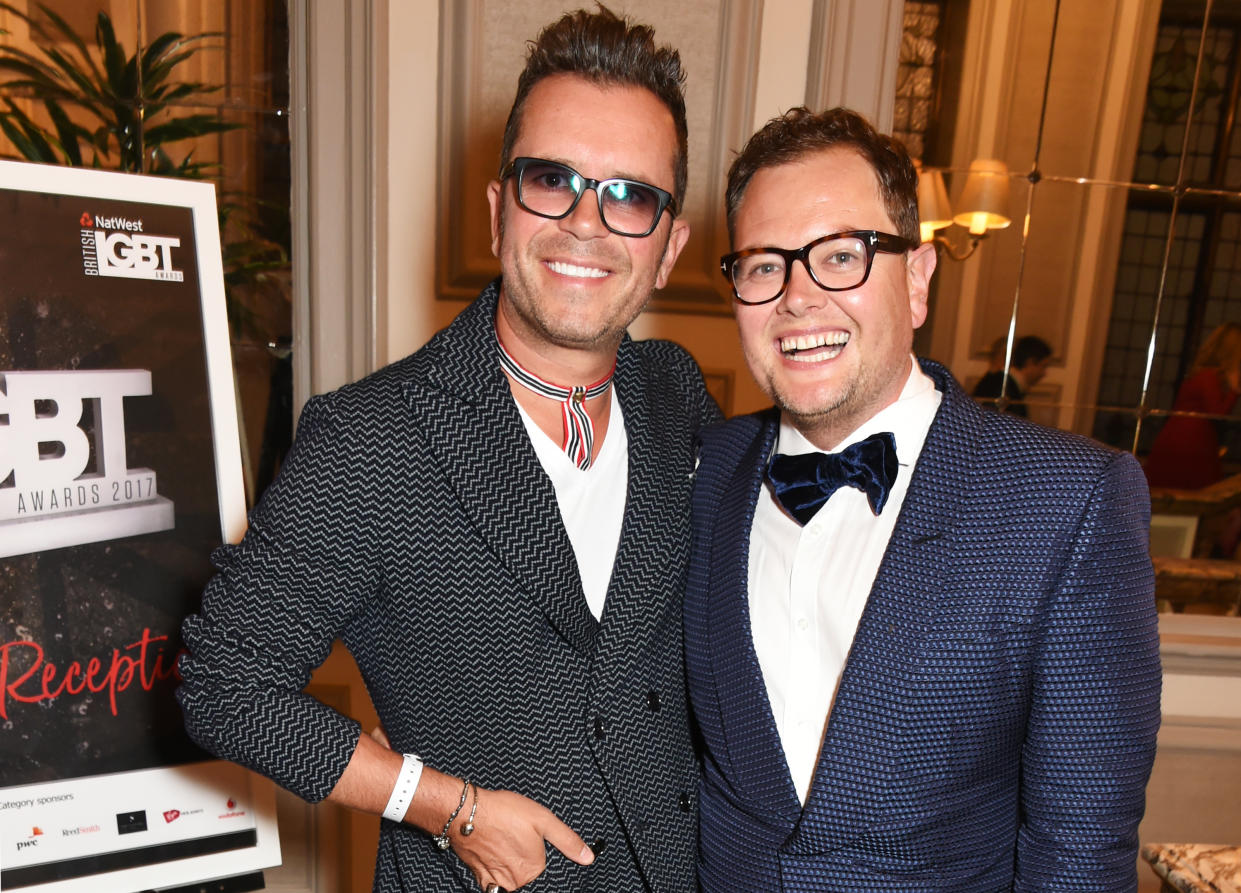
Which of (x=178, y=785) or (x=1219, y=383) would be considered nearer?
(x=178, y=785)

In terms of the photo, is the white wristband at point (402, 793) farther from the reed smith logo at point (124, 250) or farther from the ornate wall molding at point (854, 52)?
the ornate wall molding at point (854, 52)

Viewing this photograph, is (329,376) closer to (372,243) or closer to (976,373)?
(372,243)

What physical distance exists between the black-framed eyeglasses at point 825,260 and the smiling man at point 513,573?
0.61ft

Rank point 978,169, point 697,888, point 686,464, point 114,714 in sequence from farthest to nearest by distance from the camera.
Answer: point 978,169, point 114,714, point 686,464, point 697,888

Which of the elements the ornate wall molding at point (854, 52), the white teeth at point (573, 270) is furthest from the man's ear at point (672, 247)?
the ornate wall molding at point (854, 52)

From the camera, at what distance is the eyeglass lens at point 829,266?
4.29 feet

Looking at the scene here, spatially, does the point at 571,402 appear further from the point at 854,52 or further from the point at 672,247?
the point at 854,52

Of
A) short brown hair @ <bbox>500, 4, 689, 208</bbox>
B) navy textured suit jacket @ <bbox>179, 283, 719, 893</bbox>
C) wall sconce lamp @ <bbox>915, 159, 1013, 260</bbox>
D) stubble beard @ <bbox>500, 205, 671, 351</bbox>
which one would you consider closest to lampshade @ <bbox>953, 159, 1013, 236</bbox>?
wall sconce lamp @ <bbox>915, 159, 1013, 260</bbox>

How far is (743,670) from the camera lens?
1.34 m

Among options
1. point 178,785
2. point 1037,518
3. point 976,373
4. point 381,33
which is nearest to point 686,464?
point 1037,518

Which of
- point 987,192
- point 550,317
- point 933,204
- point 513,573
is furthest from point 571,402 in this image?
point 987,192

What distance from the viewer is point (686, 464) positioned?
5.18ft

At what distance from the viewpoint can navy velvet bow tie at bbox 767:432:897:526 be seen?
4.25ft

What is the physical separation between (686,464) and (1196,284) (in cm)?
244
